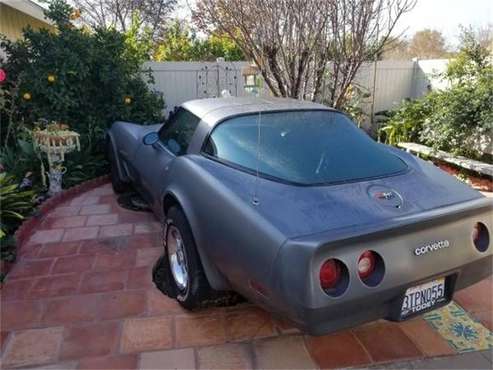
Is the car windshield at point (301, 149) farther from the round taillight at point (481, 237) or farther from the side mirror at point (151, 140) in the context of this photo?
the side mirror at point (151, 140)

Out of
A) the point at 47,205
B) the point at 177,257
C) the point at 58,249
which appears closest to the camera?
the point at 177,257

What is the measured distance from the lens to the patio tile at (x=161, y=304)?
2.71 meters

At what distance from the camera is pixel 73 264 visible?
11.0 feet

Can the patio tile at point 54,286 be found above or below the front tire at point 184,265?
below

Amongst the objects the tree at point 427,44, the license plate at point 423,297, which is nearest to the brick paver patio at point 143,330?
the license plate at point 423,297

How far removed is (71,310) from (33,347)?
38cm

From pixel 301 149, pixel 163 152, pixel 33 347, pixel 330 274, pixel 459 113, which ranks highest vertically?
pixel 459 113

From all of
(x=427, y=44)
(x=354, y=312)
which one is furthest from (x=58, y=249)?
(x=427, y=44)

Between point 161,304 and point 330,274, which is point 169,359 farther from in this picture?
point 330,274

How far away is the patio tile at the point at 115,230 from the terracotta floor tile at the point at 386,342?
248 centimetres

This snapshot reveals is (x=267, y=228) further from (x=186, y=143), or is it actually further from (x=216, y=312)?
(x=186, y=143)

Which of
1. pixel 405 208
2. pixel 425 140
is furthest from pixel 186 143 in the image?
pixel 425 140

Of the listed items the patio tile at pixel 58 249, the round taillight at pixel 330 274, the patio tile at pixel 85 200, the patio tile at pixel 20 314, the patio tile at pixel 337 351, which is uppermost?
the round taillight at pixel 330 274

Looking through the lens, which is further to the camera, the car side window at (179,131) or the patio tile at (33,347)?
the car side window at (179,131)
